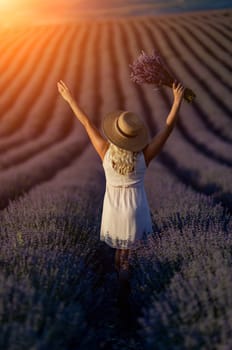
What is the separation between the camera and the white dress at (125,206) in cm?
275

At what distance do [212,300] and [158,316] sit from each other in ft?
0.76

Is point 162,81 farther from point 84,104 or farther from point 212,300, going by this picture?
point 84,104

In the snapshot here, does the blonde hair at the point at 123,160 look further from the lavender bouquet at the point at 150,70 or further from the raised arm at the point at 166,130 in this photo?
the lavender bouquet at the point at 150,70

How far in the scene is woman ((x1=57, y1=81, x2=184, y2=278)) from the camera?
105 inches

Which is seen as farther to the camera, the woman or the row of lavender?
the row of lavender

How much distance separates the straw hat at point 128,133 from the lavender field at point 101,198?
53 centimetres

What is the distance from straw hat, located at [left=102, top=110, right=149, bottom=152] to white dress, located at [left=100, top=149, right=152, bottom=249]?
79mm

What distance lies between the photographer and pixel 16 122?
22.7ft

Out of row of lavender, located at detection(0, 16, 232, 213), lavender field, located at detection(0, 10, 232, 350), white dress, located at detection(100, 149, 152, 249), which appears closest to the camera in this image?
lavender field, located at detection(0, 10, 232, 350)

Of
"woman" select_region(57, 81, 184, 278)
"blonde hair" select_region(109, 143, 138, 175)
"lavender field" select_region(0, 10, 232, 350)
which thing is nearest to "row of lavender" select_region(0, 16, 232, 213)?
"lavender field" select_region(0, 10, 232, 350)

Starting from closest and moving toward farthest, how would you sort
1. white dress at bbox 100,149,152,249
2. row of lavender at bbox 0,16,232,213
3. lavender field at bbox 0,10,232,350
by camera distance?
lavender field at bbox 0,10,232,350 < white dress at bbox 100,149,152,249 < row of lavender at bbox 0,16,232,213

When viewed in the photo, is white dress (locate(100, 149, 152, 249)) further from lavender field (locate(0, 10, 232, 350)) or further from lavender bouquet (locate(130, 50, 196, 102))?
lavender bouquet (locate(130, 50, 196, 102))

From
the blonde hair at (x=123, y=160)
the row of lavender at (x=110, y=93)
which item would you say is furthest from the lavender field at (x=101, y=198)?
the blonde hair at (x=123, y=160)

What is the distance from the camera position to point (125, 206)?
2.78 m
